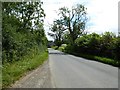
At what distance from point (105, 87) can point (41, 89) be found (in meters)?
2.85

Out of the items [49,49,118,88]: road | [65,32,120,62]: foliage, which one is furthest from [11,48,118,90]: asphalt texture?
[65,32,120,62]: foliage

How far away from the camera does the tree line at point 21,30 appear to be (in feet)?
69.9

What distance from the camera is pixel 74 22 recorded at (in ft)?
269

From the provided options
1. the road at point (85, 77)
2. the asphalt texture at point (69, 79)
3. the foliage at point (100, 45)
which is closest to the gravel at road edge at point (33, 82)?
the asphalt texture at point (69, 79)

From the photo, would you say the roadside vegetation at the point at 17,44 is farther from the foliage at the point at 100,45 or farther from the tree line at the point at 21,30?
the foliage at the point at 100,45

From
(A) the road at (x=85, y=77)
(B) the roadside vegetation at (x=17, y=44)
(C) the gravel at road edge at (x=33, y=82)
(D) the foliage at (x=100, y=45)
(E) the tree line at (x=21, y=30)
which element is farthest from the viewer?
(D) the foliage at (x=100, y=45)

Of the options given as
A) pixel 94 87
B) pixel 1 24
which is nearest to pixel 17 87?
pixel 94 87

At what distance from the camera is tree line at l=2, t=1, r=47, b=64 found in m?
21.3

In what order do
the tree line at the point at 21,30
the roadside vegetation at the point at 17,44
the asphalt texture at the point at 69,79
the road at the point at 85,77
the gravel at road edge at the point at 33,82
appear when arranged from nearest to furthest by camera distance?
the gravel at road edge at the point at 33,82 → the asphalt texture at the point at 69,79 → the road at the point at 85,77 → the roadside vegetation at the point at 17,44 → the tree line at the point at 21,30

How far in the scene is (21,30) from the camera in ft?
132

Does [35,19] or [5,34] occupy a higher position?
[35,19]

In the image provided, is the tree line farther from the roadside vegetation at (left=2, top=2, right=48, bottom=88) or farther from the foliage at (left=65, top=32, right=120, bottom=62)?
the foliage at (left=65, top=32, right=120, bottom=62)

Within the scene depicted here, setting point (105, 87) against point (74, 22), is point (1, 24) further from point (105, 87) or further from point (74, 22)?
point (74, 22)

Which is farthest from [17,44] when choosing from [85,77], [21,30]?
[21,30]
